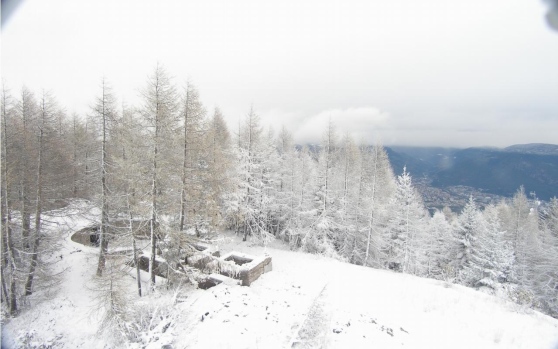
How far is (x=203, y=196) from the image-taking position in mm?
16188

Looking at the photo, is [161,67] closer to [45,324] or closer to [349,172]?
[45,324]

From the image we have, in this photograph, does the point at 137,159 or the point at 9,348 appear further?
the point at 137,159

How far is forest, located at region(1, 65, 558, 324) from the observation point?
12016 mm

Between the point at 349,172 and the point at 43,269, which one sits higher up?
the point at 349,172

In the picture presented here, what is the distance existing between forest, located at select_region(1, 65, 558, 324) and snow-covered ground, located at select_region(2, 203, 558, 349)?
214 centimetres

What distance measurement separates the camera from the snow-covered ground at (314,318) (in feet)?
26.9

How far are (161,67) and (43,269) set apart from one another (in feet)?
44.5

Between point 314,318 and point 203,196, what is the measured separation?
10.3 m

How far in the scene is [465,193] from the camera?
153875 millimetres

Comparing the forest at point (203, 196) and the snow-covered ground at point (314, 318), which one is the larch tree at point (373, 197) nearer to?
the forest at point (203, 196)

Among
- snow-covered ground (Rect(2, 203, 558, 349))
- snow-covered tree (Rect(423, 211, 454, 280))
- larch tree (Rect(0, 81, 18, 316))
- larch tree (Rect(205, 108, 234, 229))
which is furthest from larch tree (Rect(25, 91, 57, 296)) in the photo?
snow-covered tree (Rect(423, 211, 454, 280))

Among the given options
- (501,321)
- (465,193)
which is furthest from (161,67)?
(465,193)

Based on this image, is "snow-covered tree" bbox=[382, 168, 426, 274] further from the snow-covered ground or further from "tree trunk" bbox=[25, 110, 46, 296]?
"tree trunk" bbox=[25, 110, 46, 296]

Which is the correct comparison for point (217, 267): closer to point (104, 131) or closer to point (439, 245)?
A: point (104, 131)
